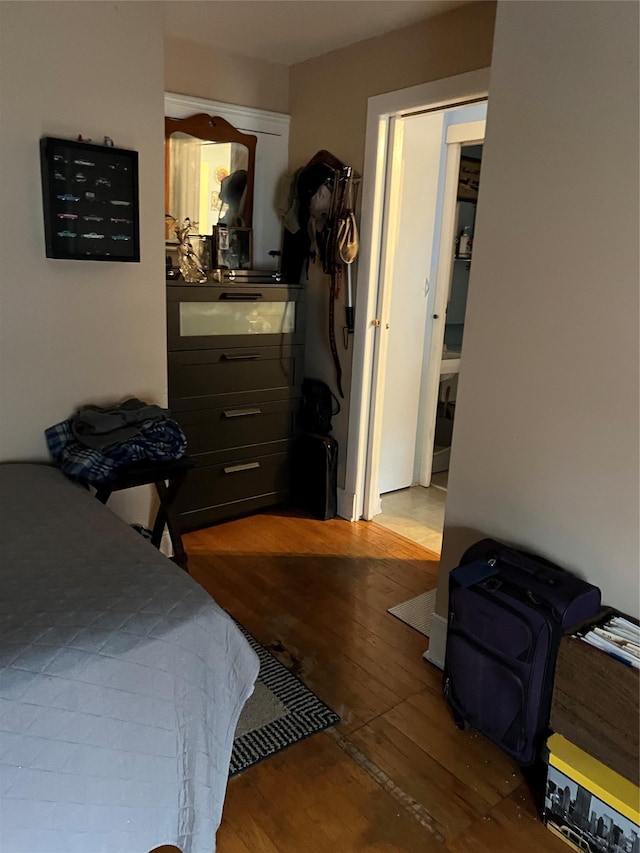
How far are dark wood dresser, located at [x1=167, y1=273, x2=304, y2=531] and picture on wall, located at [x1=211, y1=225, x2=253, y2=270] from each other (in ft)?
0.58

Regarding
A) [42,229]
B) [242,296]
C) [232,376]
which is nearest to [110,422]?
[42,229]

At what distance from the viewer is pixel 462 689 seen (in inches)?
74.7

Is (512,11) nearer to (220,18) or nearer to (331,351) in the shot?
(220,18)

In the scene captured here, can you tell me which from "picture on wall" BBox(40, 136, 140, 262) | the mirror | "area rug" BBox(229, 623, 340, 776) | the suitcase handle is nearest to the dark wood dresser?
the mirror

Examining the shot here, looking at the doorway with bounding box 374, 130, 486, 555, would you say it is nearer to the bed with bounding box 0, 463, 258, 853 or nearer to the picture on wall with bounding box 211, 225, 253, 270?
the picture on wall with bounding box 211, 225, 253, 270

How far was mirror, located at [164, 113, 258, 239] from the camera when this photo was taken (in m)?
3.15

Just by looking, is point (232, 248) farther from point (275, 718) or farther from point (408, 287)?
point (275, 718)

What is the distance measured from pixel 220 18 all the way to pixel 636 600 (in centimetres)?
272

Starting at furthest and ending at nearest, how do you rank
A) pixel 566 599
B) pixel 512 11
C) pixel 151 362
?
1. pixel 151 362
2. pixel 512 11
3. pixel 566 599

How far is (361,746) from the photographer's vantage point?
1.88 meters

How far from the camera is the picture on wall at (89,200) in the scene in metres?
2.16

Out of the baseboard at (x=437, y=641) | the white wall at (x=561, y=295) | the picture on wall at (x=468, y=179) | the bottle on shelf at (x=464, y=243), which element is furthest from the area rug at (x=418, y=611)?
the picture on wall at (x=468, y=179)

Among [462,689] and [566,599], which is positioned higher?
[566,599]

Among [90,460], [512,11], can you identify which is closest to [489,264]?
[512,11]
